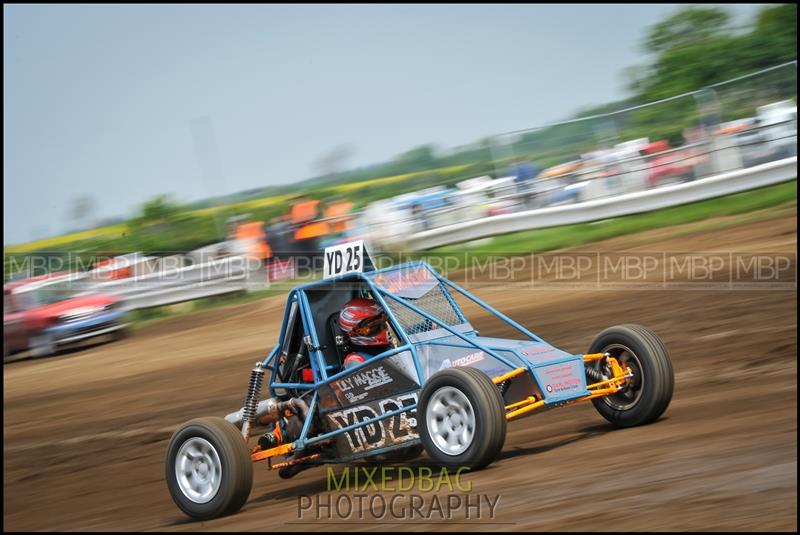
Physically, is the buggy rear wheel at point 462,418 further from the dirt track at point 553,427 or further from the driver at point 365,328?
the driver at point 365,328

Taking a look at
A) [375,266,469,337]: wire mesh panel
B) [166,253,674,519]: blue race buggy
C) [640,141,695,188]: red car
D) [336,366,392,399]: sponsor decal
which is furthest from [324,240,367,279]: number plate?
[640,141,695,188]: red car

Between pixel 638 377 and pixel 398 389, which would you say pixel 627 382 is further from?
pixel 398 389

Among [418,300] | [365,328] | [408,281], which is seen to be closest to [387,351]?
[365,328]

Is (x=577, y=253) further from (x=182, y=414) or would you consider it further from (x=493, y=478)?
(x=493, y=478)

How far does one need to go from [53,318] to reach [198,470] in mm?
10233

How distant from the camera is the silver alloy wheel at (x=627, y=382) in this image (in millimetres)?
6027

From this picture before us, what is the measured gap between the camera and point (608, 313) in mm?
10586

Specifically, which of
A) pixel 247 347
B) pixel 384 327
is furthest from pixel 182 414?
pixel 384 327

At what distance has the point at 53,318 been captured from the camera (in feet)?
50.8

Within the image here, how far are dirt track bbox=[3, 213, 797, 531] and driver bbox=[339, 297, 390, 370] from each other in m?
0.86

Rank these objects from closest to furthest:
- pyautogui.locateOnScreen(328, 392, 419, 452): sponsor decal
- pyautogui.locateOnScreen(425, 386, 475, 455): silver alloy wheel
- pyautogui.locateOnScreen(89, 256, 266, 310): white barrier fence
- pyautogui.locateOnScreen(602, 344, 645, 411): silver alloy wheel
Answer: pyautogui.locateOnScreen(425, 386, 475, 455): silver alloy wheel
pyautogui.locateOnScreen(328, 392, 419, 452): sponsor decal
pyautogui.locateOnScreen(602, 344, 645, 411): silver alloy wheel
pyautogui.locateOnScreen(89, 256, 266, 310): white barrier fence

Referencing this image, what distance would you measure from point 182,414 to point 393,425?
4.29m

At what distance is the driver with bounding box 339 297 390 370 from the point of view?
20.6 feet

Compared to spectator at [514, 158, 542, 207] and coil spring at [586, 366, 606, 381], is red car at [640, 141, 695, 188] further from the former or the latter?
coil spring at [586, 366, 606, 381]
